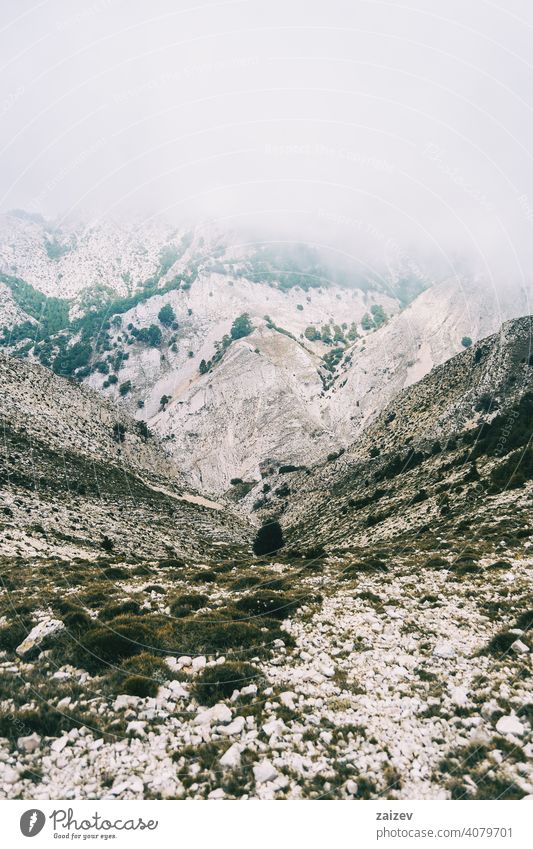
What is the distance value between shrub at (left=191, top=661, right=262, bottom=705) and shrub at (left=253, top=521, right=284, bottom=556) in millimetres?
47182

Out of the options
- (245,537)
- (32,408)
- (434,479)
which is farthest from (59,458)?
(434,479)

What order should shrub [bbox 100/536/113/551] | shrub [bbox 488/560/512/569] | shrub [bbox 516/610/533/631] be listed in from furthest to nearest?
shrub [bbox 100/536/113/551], shrub [bbox 488/560/512/569], shrub [bbox 516/610/533/631]

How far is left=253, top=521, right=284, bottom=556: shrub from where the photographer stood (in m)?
61.9

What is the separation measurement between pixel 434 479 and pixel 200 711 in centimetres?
5369

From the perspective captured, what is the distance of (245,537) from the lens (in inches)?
3201

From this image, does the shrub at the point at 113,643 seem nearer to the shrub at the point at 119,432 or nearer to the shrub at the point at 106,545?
the shrub at the point at 106,545

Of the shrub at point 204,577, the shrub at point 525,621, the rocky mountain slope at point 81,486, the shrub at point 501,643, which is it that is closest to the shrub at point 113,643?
the shrub at point 204,577

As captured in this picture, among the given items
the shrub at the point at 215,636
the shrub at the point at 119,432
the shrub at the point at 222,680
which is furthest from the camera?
the shrub at the point at 119,432

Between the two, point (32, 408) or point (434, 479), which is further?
point (32, 408)

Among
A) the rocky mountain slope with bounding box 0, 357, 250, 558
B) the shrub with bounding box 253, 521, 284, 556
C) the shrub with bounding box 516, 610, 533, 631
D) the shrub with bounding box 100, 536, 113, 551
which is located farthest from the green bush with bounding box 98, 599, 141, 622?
the shrub with bounding box 253, 521, 284, 556

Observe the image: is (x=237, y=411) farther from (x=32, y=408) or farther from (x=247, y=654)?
(x=247, y=654)

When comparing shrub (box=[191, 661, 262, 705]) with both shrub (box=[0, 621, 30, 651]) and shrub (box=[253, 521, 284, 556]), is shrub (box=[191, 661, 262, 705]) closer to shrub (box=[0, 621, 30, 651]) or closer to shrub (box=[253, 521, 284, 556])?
shrub (box=[0, 621, 30, 651])
